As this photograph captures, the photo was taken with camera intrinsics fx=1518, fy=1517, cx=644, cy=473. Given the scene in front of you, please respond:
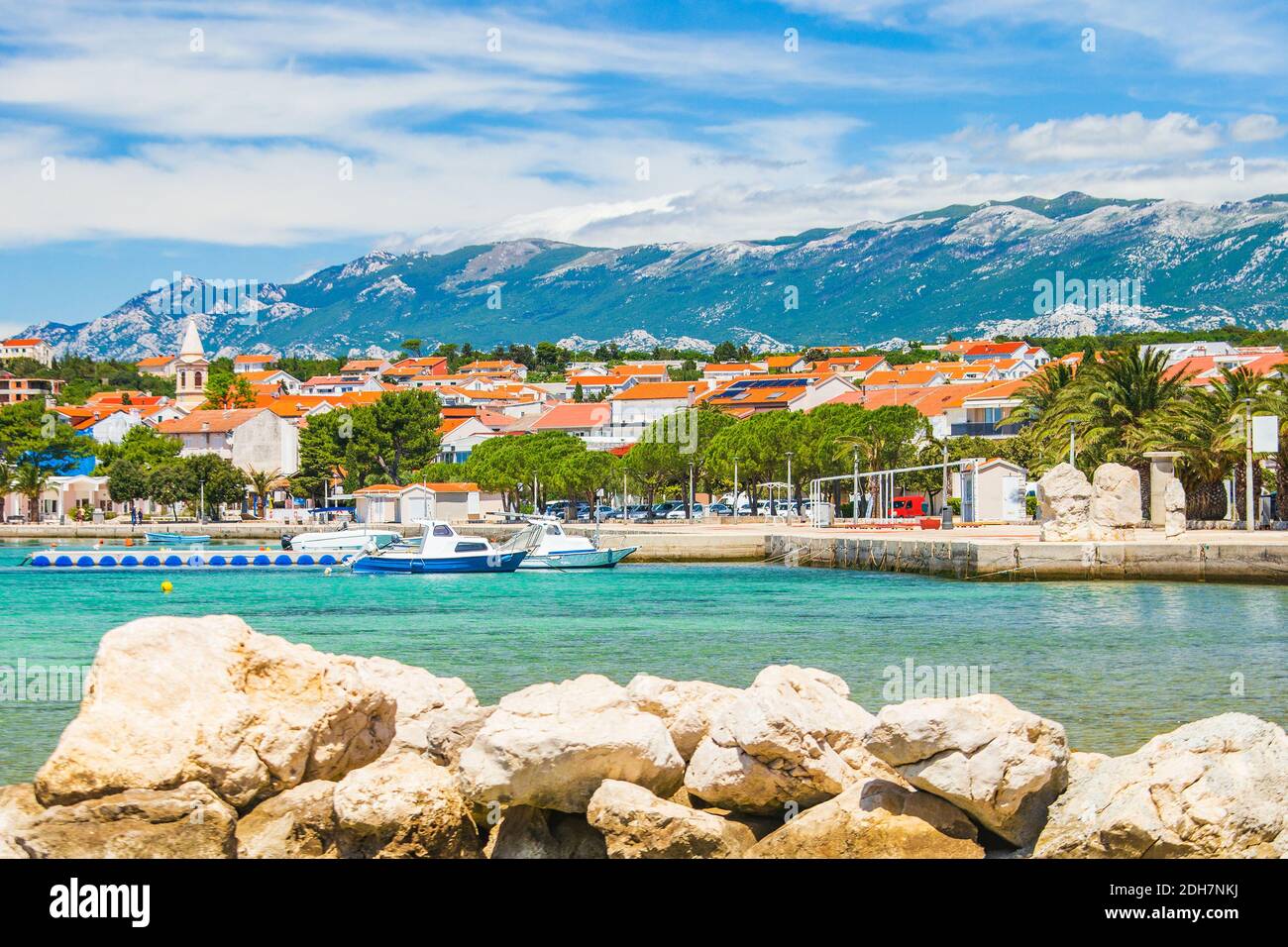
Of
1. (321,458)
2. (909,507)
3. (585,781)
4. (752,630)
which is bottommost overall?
(752,630)

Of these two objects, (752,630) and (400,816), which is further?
(752,630)

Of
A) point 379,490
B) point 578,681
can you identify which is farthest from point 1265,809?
point 379,490

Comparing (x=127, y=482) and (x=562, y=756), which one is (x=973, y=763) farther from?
(x=127, y=482)

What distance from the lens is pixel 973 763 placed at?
955cm

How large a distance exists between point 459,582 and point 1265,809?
38.2 metres

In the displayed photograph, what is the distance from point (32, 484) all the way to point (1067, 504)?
7230 cm

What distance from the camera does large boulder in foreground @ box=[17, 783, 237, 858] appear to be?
367 inches

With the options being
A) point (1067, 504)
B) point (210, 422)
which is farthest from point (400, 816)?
point (210, 422)

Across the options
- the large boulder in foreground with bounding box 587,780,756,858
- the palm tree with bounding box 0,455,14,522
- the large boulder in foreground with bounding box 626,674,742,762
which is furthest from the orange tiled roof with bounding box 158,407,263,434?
the large boulder in foreground with bounding box 587,780,756,858

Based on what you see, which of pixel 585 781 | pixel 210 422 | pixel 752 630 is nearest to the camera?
pixel 585 781

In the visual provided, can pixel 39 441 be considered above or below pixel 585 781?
above

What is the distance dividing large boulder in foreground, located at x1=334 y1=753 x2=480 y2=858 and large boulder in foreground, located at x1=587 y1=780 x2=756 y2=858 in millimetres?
893

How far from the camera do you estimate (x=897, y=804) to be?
9836 millimetres
